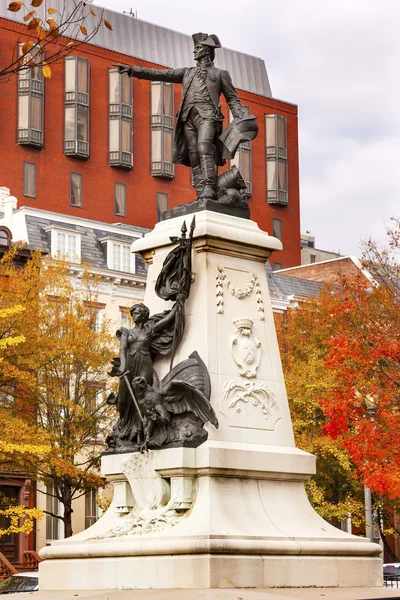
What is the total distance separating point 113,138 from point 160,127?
343cm

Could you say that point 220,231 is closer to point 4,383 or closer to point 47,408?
point 4,383

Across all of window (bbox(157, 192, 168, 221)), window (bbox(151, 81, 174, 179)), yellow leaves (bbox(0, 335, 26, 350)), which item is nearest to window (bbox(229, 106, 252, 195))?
window (bbox(151, 81, 174, 179))

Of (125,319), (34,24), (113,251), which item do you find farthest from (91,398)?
(34,24)

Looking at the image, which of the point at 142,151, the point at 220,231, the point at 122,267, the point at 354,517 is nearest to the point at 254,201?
the point at 142,151

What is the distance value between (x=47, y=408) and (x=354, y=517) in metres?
11.3

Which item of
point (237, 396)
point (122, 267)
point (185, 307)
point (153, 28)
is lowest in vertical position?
point (237, 396)

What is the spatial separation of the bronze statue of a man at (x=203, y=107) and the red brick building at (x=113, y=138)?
53280 mm

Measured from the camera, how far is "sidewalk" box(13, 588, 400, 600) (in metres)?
12.9

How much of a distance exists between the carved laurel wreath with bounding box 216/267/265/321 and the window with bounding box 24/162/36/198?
57.4 meters

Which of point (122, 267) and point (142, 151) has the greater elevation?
point (142, 151)

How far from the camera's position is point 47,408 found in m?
42.2

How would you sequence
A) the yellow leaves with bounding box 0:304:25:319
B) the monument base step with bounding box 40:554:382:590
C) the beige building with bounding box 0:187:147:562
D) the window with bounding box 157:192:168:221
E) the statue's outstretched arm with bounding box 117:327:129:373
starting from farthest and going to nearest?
the window with bounding box 157:192:168:221, the beige building with bounding box 0:187:147:562, the yellow leaves with bounding box 0:304:25:319, the statue's outstretched arm with bounding box 117:327:129:373, the monument base step with bounding box 40:554:382:590

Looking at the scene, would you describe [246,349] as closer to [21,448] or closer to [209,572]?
[209,572]

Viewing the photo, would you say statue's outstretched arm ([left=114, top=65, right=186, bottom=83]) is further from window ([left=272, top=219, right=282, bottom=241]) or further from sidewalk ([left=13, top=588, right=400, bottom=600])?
window ([left=272, top=219, right=282, bottom=241])
